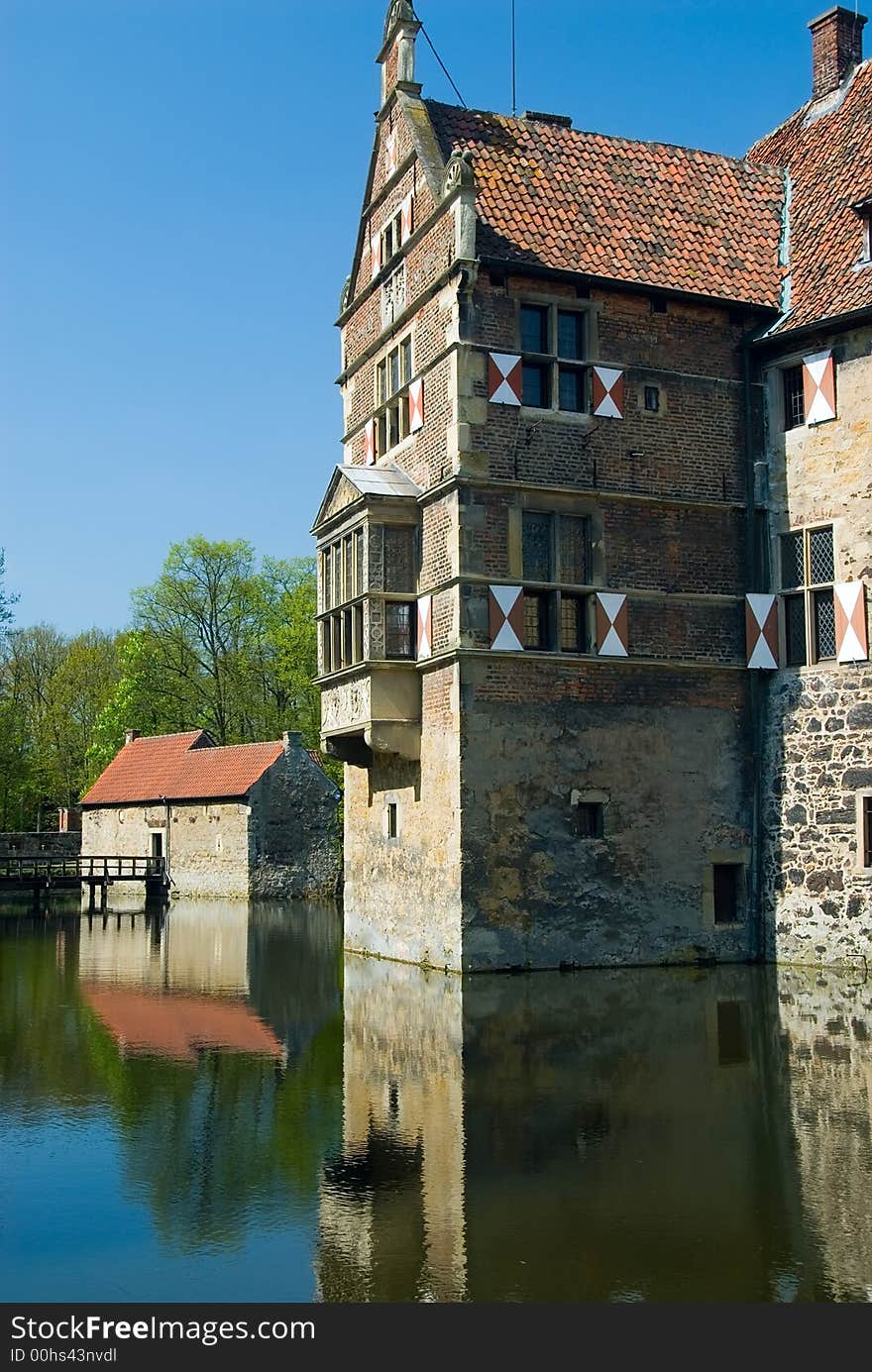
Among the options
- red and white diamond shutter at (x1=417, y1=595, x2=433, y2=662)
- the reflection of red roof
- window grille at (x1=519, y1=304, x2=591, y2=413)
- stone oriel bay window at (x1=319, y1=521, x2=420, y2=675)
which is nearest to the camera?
the reflection of red roof

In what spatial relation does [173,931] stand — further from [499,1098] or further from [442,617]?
[499,1098]

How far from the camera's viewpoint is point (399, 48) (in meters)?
22.9

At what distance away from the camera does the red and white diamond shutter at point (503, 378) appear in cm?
2030

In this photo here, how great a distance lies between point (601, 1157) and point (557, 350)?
14.4 metres

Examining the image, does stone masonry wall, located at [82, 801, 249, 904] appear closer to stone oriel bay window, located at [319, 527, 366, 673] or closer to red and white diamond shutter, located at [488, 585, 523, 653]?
stone oriel bay window, located at [319, 527, 366, 673]

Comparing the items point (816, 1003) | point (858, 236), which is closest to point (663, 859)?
point (816, 1003)

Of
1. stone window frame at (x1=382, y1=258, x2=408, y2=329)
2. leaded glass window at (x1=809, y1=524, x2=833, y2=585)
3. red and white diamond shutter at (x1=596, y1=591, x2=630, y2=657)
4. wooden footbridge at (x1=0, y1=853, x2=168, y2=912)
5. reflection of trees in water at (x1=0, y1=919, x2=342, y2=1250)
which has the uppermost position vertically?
stone window frame at (x1=382, y1=258, x2=408, y2=329)

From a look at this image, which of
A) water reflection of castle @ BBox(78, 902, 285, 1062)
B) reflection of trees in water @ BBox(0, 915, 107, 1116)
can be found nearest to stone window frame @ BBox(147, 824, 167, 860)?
water reflection of castle @ BBox(78, 902, 285, 1062)

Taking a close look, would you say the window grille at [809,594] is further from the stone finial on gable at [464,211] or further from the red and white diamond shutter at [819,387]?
the stone finial on gable at [464,211]

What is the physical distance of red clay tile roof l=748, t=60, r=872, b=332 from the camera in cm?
2098

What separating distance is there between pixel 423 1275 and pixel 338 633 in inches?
648

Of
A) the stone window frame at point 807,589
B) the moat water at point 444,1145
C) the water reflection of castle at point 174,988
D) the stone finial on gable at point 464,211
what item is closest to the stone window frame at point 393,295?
the stone finial on gable at point 464,211

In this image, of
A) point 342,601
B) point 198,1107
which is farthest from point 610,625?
point 198,1107

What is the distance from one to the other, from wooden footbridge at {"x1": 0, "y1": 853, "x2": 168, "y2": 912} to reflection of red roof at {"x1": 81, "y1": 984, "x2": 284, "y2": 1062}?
23.3 metres
